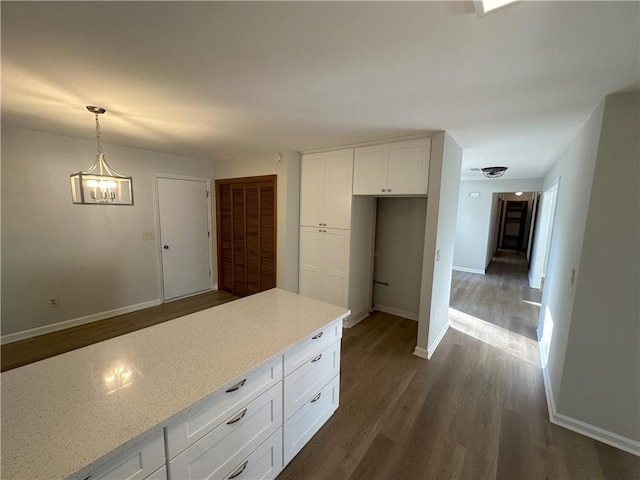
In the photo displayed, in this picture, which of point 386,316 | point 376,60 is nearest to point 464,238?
point 386,316

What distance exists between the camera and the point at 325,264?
356 centimetres

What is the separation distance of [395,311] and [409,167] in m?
2.21

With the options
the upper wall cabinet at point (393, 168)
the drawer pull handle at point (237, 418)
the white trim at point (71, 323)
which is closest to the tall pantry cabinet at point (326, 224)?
the upper wall cabinet at point (393, 168)

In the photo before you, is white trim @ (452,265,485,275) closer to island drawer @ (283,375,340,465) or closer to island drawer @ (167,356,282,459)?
island drawer @ (283,375,340,465)

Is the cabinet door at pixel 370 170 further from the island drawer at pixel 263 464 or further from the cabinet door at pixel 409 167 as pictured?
the island drawer at pixel 263 464

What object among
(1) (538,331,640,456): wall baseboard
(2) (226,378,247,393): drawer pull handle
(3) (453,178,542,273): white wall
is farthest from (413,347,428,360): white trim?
(3) (453,178,542,273): white wall

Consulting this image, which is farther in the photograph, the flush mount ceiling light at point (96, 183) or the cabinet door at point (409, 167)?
the cabinet door at point (409, 167)

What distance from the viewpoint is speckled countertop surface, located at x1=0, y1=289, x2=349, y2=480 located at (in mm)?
809

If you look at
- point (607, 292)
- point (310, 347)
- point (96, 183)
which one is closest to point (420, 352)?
point (607, 292)

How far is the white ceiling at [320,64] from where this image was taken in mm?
1058

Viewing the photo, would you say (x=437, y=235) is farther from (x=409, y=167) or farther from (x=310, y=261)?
(x=310, y=261)

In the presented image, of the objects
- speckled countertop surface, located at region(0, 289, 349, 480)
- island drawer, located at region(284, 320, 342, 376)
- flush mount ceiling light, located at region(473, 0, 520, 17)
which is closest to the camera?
speckled countertop surface, located at region(0, 289, 349, 480)

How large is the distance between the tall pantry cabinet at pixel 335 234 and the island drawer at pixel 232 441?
2034mm

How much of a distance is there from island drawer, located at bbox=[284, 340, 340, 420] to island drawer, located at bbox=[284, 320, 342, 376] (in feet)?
0.11
